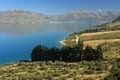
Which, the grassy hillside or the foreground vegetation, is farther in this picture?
the foreground vegetation

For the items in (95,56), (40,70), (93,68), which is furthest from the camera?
(95,56)

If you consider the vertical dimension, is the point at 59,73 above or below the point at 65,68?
below

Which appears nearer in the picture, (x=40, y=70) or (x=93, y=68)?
(x=93, y=68)

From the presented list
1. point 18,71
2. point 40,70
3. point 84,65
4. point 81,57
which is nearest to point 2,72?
point 18,71

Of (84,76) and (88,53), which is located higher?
(88,53)

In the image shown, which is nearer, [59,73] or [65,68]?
[59,73]

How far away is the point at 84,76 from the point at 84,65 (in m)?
11.7

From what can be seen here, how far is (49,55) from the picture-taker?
8312 centimetres

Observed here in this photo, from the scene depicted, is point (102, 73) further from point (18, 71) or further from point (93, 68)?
point (18, 71)

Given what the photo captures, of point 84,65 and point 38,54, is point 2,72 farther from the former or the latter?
point 38,54

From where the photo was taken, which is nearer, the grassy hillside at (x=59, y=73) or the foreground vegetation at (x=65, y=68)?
the grassy hillside at (x=59, y=73)

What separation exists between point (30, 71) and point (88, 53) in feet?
75.9

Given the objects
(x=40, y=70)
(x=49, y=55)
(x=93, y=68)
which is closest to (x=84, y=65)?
(x=93, y=68)

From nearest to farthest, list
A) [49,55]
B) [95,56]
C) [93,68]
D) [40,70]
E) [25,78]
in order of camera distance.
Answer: [25,78]
[93,68]
[40,70]
[95,56]
[49,55]
